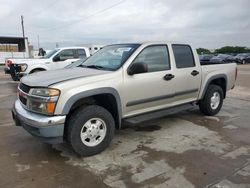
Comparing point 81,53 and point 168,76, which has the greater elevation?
point 81,53

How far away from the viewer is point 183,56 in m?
5.76

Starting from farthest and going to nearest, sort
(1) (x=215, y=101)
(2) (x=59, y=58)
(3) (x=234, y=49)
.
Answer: (3) (x=234, y=49) → (2) (x=59, y=58) → (1) (x=215, y=101)

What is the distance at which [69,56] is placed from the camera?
12734 mm

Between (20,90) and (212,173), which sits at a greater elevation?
(20,90)

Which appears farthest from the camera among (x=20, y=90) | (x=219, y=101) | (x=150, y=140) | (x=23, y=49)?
(x=23, y=49)

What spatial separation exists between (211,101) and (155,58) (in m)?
2.23

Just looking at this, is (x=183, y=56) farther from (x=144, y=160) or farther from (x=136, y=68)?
(x=144, y=160)

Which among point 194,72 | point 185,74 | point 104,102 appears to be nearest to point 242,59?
point 194,72

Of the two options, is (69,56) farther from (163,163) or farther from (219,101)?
(163,163)

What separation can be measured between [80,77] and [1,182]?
1.77 meters

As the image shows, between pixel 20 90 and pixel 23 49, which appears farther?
pixel 23 49

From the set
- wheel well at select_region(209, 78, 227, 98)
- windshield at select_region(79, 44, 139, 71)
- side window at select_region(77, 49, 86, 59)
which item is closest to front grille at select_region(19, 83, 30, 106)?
windshield at select_region(79, 44, 139, 71)

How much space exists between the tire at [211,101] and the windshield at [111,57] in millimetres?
2412

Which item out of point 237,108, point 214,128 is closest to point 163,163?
point 214,128
